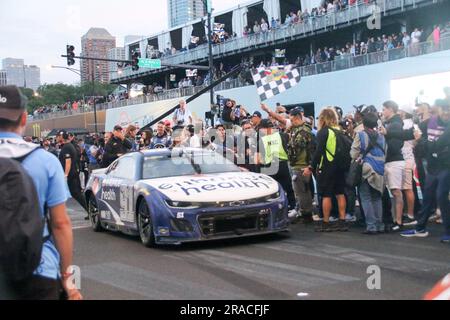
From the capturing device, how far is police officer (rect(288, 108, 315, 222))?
378 inches

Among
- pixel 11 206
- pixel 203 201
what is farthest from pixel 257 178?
pixel 11 206

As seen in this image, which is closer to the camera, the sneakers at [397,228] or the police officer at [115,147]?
the sneakers at [397,228]

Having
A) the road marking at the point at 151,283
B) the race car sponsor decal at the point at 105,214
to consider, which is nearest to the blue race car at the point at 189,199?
the race car sponsor decal at the point at 105,214

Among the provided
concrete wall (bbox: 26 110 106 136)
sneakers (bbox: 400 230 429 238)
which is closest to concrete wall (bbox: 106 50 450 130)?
sneakers (bbox: 400 230 429 238)

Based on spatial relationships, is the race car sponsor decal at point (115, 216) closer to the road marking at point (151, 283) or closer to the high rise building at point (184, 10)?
the road marking at point (151, 283)

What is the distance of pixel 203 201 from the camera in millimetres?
7562

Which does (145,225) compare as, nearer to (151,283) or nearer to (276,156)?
(151,283)

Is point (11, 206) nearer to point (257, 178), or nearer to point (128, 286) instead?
point (128, 286)

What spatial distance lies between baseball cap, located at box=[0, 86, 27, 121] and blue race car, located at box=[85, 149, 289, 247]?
470cm

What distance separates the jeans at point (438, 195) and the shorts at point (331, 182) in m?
1.31

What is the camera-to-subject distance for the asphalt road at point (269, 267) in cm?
541

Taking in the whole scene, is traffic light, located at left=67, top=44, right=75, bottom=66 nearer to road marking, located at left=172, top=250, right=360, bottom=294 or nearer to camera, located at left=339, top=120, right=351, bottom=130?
camera, located at left=339, top=120, right=351, bottom=130
